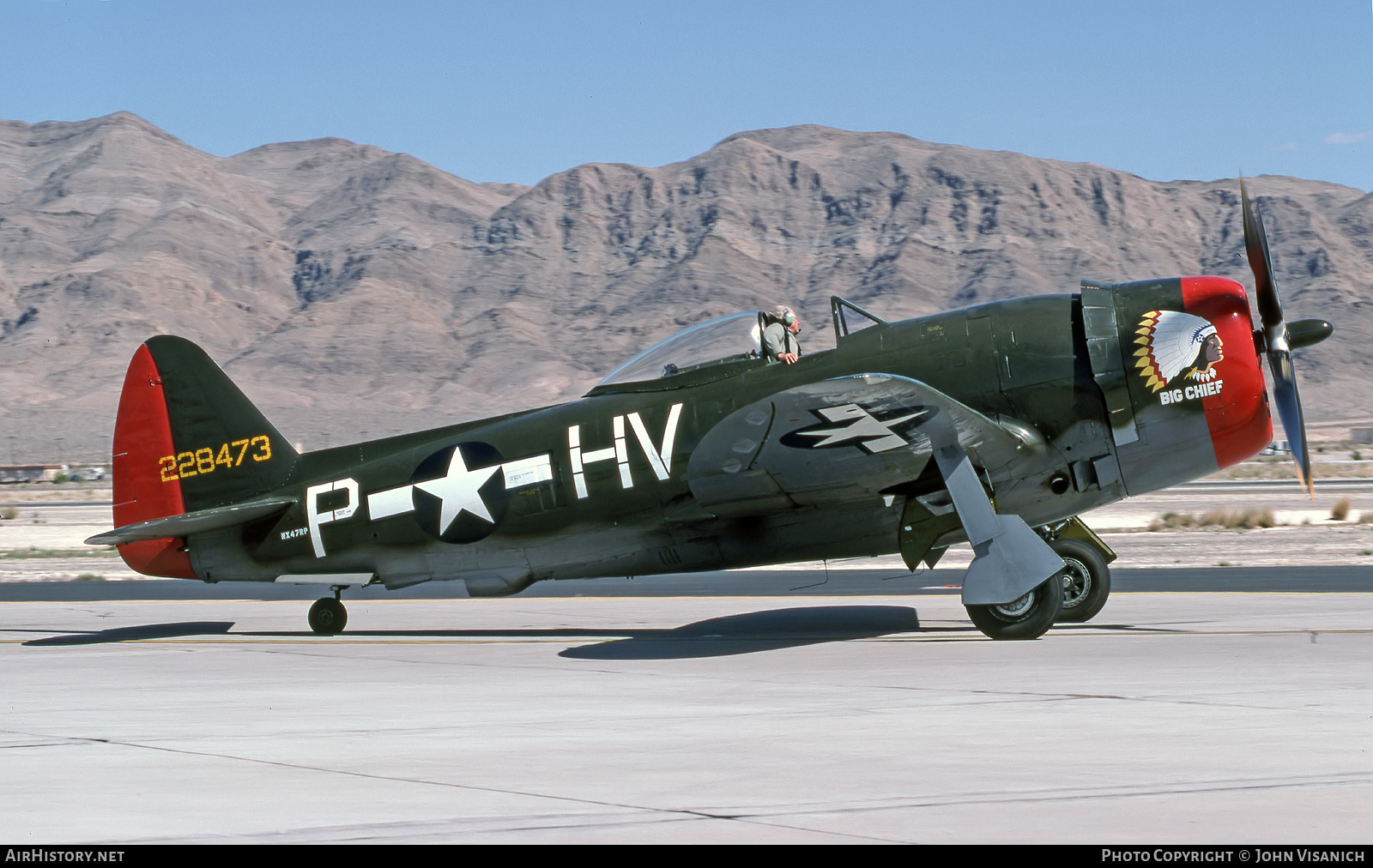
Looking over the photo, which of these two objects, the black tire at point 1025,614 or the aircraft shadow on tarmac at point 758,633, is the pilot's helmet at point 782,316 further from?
the black tire at point 1025,614

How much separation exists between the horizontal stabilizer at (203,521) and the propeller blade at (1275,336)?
9.22 metres

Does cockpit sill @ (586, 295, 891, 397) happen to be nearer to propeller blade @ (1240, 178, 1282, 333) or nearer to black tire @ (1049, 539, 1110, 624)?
black tire @ (1049, 539, 1110, 624)

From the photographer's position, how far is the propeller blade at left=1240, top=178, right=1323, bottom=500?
36.0 feet

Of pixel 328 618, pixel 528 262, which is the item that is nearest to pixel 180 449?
pixel 328 618

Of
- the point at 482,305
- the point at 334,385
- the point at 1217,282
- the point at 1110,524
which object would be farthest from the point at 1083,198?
the point at 1217,282

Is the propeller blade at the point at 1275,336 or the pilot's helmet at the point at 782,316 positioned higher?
the pilot's helmet at the point at 782,316

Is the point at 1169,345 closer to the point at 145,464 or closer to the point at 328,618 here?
the point at 328,618

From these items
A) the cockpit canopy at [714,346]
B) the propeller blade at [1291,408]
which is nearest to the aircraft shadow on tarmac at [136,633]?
the cockpit canopy at [714,346]

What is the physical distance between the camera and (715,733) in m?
7.20

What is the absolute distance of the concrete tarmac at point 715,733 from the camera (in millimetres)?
5105

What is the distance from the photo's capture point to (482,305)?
136m

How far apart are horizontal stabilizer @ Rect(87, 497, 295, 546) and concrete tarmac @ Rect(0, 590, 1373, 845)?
43.3 inches
